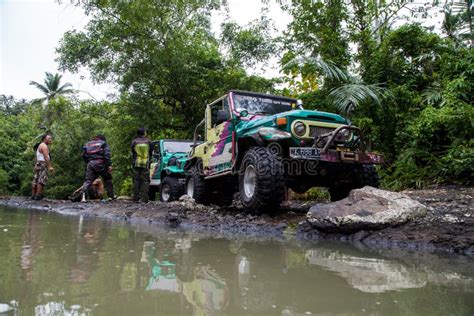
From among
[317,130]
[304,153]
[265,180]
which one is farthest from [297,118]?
[265,180]

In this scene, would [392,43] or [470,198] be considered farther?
[392,43]

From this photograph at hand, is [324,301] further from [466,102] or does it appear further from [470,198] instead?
[466,102]

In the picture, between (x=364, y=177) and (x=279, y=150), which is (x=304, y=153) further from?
(x=364, y=177)

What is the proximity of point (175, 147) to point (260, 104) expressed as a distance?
473cm

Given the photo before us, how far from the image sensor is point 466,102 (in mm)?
8242

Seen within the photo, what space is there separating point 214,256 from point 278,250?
64cm

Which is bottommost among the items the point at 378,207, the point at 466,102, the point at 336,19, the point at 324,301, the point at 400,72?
the point at 324,301

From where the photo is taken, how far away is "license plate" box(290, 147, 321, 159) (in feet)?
17.2

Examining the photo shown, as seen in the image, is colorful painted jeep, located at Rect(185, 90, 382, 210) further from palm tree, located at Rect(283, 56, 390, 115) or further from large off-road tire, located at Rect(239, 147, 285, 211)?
palm tree, located at Rect(283, 56, 390, 115)

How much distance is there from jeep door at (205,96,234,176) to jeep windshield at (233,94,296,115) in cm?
21

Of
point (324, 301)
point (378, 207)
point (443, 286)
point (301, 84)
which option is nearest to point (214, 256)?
point (324, 301)

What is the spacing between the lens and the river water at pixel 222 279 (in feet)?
5.79

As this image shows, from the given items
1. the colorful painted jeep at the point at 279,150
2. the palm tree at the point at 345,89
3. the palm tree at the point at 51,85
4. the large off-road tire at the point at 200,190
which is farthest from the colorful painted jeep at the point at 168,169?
the palm tree at the point at 51,85

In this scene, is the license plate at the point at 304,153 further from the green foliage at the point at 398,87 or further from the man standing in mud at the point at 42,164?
the man standing in mud at the point at 42,164
